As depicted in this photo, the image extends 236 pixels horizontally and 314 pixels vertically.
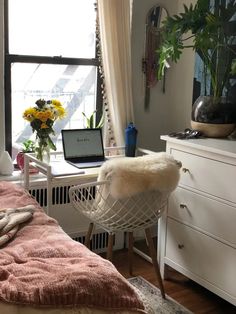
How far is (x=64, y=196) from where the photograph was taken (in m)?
2.89

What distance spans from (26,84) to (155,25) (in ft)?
3.45

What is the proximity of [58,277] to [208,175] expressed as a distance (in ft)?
3.78

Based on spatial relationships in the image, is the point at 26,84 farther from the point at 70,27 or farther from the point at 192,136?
the point at 192,136

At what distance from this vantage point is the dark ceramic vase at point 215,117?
2500 mm

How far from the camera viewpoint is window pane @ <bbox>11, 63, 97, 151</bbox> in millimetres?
2908

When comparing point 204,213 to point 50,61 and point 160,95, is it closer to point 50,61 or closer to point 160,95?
point 160,95

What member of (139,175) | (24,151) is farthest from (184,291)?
(24,151)

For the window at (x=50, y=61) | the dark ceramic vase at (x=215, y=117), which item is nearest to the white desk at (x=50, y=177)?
the window at (x=50, y=61)

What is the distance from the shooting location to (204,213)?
2.37 metres

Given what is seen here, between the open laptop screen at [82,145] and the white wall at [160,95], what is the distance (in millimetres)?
478

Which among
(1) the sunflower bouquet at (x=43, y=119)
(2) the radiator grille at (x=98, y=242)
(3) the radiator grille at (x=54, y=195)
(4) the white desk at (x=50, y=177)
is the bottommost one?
(2) the radiator grille at (x=98, y=242)

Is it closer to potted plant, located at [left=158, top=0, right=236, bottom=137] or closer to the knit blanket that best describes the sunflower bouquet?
the knit blanket

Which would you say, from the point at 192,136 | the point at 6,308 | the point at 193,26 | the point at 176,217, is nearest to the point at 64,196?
the point at 176,217

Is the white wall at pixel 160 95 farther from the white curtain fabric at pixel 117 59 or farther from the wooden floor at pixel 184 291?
the wooden floor at pixel 184 291
